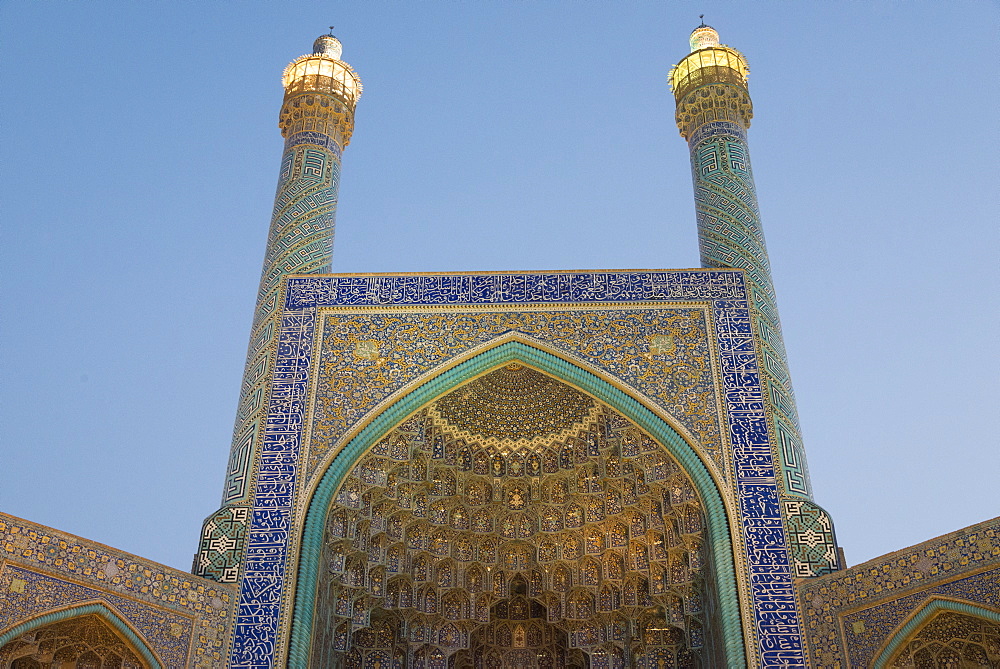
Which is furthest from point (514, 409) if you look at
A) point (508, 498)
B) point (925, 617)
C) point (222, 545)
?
point (925, 617)

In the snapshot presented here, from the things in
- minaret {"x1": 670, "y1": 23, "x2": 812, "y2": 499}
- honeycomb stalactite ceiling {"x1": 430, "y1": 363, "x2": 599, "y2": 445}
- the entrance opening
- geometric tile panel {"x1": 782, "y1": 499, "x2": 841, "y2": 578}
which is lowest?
the entrance opening

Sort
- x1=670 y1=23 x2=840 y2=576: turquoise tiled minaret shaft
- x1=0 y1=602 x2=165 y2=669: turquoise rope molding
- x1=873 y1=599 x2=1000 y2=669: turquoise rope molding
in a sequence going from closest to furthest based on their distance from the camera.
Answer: x1=873 y1=599 x2=1000 y2=669: turquoise rope molding → x1=0 y1=602 x2=165 y2=669: turquoise rope molding → x1=670 y1=23 x2=840 y2=576: turquoise tiled minaret shaft

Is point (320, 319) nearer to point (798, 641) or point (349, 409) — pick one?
point (349, 409)

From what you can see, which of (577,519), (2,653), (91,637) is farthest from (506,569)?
(2,653)

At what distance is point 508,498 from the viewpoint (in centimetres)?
909

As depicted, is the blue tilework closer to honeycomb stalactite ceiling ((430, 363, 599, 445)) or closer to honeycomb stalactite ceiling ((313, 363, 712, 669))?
honeycomb stalactite ceiling ((313, 363, 712, 669))

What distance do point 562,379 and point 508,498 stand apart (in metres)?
1.32

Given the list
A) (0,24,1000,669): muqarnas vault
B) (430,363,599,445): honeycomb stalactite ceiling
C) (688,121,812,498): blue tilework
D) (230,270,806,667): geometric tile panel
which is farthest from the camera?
(430,363,599,445): honeycomb stalactite ceiling

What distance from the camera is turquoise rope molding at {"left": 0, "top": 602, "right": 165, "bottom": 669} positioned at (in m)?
6.17

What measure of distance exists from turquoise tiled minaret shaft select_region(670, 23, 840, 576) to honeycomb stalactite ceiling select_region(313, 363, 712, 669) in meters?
0.80

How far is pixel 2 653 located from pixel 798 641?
4.88 m

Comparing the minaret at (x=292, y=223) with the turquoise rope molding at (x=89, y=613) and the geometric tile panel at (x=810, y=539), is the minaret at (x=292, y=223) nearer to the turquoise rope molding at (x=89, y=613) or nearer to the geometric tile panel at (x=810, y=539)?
the turquoise rope molding at (x=89, y=613)

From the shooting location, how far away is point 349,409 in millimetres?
8117

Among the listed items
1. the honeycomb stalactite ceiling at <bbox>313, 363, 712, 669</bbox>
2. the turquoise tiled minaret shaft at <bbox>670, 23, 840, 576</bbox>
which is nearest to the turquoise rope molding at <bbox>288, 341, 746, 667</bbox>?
the honeycomb stalactite ceiling at <bbox>313, 363, 712, 669</bbox>
